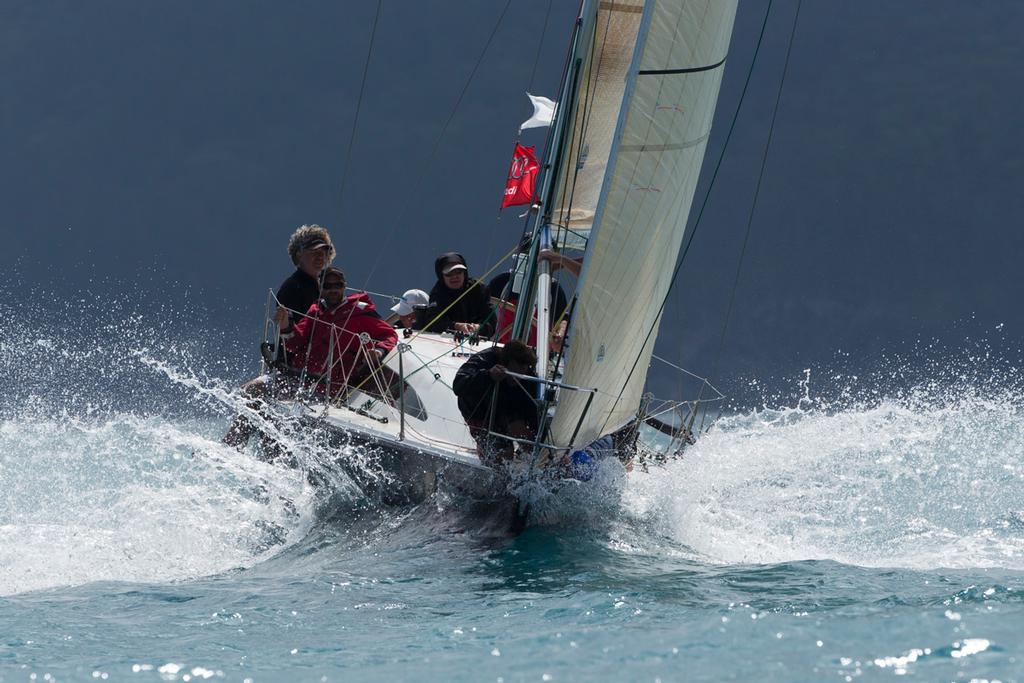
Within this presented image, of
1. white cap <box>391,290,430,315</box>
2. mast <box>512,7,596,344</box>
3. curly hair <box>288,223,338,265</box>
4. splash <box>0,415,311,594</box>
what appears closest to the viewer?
splash <box>0,415,311,594</box>

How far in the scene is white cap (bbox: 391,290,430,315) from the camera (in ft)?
24.0

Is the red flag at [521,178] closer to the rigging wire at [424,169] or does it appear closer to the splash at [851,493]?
the splash at [851,493]

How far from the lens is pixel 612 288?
17.8ft

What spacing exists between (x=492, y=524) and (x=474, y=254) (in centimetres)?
1095

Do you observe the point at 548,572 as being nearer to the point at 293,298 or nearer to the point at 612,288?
the point at 612,288

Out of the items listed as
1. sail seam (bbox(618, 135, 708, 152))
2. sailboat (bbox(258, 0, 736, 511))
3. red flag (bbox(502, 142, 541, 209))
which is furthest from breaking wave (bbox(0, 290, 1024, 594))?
red flag (bbox(502, 142, 541, 209))

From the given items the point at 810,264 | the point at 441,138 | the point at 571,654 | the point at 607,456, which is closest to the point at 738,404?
the point at 810,264

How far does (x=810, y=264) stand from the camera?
51.4 ft

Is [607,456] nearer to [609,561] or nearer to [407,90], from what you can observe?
[609,561]

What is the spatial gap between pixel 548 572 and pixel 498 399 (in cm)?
83

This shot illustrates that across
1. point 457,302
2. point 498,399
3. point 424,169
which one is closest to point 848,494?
point 498,399

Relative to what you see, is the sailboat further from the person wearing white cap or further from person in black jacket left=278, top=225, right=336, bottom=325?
the person wearing white cap

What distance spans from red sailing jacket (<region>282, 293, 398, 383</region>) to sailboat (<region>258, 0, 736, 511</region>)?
23 cm

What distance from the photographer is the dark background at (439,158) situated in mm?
15633
